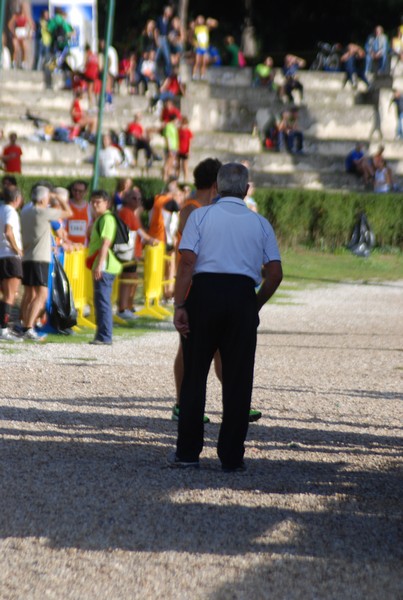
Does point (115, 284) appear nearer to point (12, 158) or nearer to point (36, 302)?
point (36, 302)

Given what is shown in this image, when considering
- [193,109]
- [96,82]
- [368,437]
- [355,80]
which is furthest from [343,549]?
[355,80]

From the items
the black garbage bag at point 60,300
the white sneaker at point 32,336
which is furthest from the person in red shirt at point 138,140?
the white sneaker at point 32,336

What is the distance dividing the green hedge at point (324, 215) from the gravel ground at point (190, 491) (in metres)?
17.1

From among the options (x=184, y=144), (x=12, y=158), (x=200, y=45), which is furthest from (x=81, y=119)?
(x=200, y=45)

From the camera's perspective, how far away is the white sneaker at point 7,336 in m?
14.3

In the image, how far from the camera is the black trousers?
24.3ft

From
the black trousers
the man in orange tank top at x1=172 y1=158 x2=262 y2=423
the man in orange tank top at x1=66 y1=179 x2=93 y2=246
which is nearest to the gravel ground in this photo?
the black trousers

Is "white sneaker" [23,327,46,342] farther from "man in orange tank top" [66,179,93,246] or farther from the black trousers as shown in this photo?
the black trousers

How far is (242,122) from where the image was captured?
40.0m

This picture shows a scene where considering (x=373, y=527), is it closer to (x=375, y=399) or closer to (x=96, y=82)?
(x=375, y=399)

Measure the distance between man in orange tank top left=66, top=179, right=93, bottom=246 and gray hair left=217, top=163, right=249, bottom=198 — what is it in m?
8.85

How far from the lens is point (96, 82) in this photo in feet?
118

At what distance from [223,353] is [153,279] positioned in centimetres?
1014

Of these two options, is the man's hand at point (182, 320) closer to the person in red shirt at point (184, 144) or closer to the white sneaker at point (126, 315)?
the white sneaker at point (126, 315)
